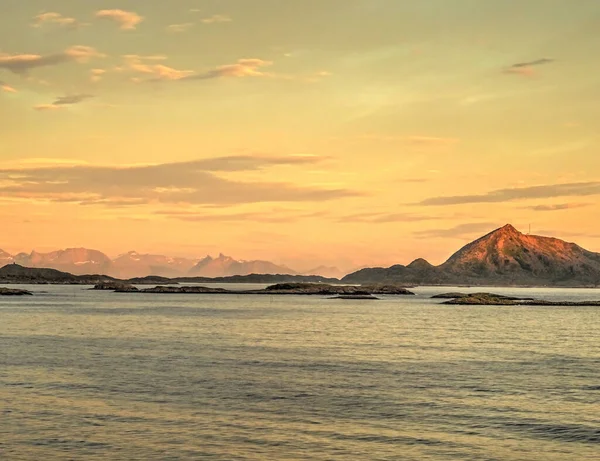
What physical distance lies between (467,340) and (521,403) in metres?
47.1

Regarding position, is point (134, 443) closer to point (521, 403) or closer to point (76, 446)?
point (76, 446)

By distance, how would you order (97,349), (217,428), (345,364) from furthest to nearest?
(97,349), (345,364), (217,428)

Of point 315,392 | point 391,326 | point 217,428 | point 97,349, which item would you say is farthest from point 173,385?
point 391,326

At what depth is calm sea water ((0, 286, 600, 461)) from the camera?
103 feet

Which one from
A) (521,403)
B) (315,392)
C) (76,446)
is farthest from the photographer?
(315,392)

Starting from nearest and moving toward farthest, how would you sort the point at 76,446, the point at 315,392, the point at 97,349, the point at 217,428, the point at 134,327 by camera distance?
the point at 76,446
the point at 217,428
the point at 315,392
the point at 97,349
the point at 134,327

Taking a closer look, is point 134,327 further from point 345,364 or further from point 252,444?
point 252,444

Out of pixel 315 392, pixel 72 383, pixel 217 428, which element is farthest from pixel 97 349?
A: pixel 217 428

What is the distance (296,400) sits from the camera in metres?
42.8

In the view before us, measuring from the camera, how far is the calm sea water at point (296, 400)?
3138 centimetres

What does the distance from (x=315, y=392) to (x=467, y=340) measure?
47.6 meters

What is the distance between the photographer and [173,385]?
158 feet

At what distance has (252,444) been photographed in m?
31.8

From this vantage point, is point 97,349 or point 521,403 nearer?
point 521,403
